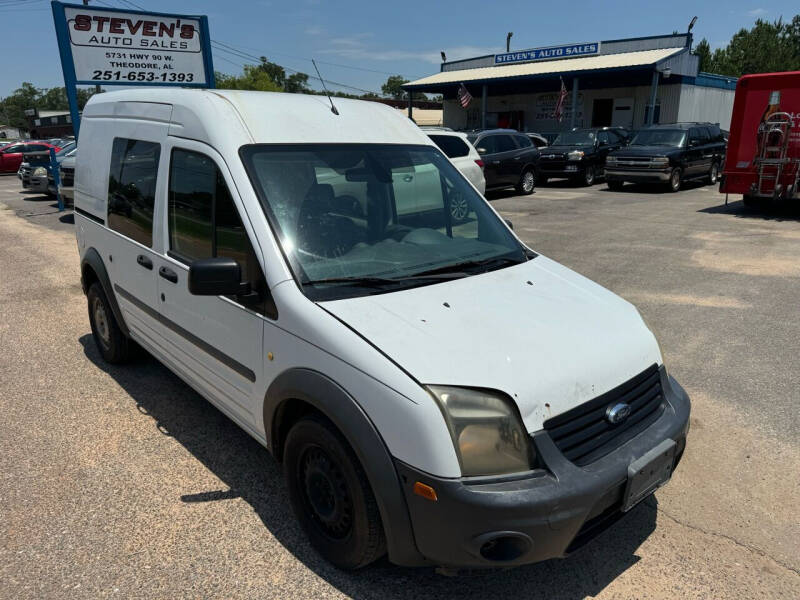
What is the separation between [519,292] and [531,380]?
0.69m

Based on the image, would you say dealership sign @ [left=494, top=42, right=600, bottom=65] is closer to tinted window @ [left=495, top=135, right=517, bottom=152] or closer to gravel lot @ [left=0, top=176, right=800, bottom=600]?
tinted window @ [left=495, top=135, right=517, bottom=152]

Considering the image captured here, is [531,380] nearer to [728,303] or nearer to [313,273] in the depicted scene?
[313,273]

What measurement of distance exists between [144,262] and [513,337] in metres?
2.50

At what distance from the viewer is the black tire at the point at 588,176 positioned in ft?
60.3

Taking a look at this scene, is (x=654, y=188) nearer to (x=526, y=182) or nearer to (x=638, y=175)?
(x=638, y=175)

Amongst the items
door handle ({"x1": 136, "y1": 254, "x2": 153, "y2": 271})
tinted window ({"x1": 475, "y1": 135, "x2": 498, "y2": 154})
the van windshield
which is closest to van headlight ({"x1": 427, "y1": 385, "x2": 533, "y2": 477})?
the van windshield

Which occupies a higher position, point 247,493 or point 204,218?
point 204,218

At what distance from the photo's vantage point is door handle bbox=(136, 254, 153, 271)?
3.61 metres

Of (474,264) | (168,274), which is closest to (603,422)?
(474,264)

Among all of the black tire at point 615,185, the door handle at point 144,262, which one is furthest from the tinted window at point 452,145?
the door handle at point 144,262

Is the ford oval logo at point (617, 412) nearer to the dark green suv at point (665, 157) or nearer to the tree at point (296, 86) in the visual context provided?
the tree at point (296, 86)

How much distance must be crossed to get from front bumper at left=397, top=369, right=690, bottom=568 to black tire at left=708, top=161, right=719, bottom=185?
1854cm

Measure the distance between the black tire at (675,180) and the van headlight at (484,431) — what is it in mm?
15949

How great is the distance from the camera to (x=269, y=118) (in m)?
3.05
